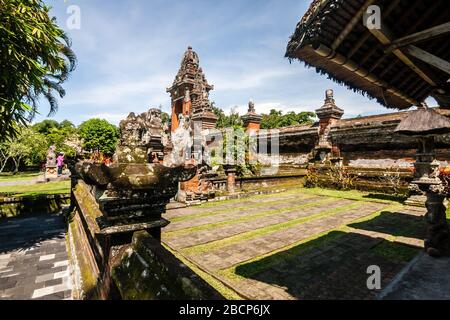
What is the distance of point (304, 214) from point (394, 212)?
123 inches

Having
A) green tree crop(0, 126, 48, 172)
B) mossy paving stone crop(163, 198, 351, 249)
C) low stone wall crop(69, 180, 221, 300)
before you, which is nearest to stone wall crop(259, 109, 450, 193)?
mossy paving stone crop(163, 198, 351, 249)

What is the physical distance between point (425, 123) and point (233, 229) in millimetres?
5043

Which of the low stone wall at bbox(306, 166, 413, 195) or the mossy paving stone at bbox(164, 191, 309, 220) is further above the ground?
the low stone wall at bbox(306, 166, 413, 195)

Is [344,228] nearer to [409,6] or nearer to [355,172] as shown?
[409,6]

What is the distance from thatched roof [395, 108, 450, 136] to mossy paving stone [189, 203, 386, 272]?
310cm

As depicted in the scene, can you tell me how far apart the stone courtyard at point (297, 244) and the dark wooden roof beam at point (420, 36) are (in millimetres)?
3517

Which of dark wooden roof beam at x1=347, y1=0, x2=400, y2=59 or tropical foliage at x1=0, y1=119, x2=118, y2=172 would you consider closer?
dark wooden roof beam at x1=347, y1=0, x2=400, y2=59

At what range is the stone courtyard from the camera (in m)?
3.78

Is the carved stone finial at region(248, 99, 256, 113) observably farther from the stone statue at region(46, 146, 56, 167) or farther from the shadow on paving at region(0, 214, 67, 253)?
the stone statue at region(46, 146, 56, 167)

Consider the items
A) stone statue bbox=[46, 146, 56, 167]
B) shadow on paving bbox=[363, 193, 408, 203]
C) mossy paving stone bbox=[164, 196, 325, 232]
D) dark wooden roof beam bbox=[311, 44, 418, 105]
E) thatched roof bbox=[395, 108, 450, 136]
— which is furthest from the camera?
stone statue bbox=[46, 146, 56, 167]

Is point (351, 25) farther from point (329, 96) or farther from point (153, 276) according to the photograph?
point (329, 96)

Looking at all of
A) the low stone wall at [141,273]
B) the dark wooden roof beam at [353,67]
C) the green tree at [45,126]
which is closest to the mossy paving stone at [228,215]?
the low stone wall at [141,273]

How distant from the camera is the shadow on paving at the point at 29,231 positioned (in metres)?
6.12

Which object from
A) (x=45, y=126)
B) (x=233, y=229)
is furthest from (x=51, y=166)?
(x=45, y=126)
